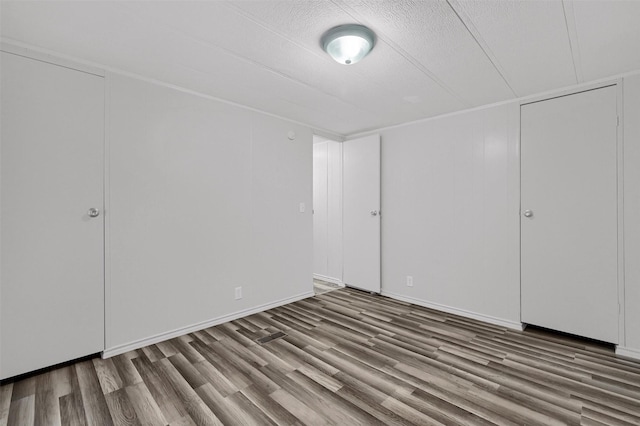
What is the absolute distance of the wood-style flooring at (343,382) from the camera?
66.7 inches

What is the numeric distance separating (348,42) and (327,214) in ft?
10.3

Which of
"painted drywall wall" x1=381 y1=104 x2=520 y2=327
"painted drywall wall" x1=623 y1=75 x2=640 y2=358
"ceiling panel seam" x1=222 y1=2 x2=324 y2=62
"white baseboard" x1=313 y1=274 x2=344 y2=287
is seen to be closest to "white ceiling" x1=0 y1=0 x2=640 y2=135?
"ceiling panel seam" x1=222 y1=2 x2=324 y2=62

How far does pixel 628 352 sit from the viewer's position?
2383 mm

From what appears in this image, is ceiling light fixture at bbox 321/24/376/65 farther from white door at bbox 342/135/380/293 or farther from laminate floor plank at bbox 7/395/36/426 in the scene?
laminate floor plank at bbox 7/395/36/426

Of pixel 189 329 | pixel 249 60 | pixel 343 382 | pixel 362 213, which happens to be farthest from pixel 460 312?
pixel 249 60

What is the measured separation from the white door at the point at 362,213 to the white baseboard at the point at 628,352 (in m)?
2.34

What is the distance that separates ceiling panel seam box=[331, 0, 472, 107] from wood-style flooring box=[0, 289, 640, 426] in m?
2.34

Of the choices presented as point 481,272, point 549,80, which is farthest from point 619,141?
point 481,272

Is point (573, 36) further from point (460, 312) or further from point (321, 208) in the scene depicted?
point (321, 208)

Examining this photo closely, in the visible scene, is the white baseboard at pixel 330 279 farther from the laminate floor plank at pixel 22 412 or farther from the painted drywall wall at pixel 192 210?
the laminate floor plank at pixel 22 412

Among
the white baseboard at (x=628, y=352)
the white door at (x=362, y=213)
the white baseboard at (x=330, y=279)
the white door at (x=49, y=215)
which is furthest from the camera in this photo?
the white baseboard at (x=330, y=279)

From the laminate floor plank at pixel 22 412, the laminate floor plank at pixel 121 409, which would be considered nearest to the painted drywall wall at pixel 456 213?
the laminate floor plank at pixel 121 409

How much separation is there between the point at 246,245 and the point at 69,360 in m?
1.69

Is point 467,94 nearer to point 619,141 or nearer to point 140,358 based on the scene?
point 619,141
